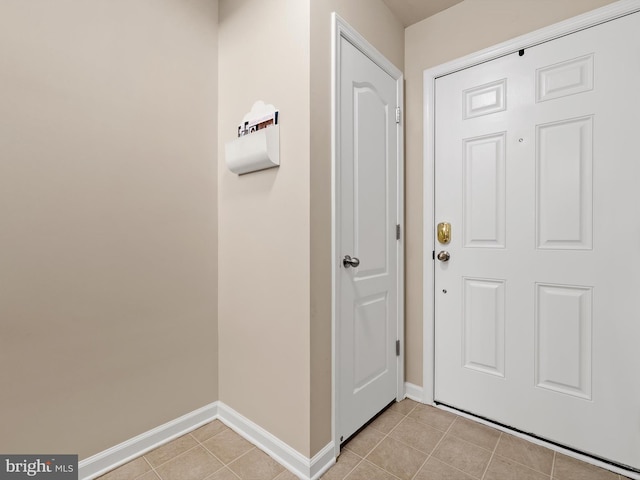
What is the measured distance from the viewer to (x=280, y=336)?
156 cm

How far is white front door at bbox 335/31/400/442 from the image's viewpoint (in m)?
1.62

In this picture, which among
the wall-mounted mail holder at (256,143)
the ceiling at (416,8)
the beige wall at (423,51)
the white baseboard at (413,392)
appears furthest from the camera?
the white baseboard at (413,392)

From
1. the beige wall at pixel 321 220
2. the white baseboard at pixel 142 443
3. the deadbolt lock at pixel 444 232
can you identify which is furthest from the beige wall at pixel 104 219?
the deadbolt lock at pixel 444 232

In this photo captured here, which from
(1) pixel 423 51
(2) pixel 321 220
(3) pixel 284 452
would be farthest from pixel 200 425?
(1) pixel 423 51

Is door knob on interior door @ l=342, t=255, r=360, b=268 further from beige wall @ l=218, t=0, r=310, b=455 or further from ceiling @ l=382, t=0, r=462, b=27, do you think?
ceiling @ l=382, t=0, r=462, b=27

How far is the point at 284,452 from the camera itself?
152 cm

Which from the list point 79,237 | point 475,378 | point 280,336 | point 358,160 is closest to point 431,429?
point 475,378

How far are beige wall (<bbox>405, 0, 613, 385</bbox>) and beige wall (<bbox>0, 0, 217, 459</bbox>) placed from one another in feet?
4.13

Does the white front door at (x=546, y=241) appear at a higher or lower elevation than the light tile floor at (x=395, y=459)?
higher

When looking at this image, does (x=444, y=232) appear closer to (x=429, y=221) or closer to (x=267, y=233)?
(x=429, y=221)

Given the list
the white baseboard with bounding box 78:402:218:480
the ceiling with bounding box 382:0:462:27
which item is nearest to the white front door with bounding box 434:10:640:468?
the ceiling with bounding box 382:0:462:27

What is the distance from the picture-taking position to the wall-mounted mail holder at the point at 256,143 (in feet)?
5.01

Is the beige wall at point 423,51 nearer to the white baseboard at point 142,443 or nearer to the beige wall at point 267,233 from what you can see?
the beige wall at point 267,233

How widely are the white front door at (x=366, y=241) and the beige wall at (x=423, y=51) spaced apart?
0.14 metres
